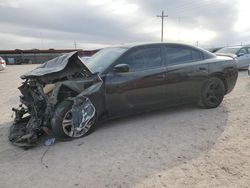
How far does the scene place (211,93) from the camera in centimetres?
602

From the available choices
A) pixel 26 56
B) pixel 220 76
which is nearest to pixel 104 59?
pixel 220 76

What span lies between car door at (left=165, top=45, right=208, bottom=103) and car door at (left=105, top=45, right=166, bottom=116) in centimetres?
19

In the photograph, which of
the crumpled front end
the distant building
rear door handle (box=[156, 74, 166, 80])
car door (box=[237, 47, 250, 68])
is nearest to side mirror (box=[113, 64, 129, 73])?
rear door handle (box=[156, 74, 166, 80])

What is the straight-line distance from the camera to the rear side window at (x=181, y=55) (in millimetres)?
5605

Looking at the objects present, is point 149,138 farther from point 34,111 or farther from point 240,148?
point 34,111

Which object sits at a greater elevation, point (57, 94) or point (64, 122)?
point (57, 94)

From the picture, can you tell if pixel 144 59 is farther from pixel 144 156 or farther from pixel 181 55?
pixel 144 156

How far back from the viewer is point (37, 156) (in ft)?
13.2

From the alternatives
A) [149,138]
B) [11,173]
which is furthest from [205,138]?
[11,173]

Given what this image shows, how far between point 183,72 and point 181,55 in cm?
41

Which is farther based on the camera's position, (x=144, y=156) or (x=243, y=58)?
(x=243, y=58)

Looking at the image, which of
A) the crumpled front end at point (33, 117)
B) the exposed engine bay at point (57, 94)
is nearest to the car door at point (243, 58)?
the exposed engine bay at point (57, 94)

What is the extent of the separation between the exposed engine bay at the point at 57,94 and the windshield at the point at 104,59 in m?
0.31

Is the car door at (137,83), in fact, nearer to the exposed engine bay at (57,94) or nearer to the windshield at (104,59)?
the windshield at (104,59)
